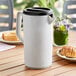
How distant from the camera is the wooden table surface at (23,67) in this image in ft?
3.84

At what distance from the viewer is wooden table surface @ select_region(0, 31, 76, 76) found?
117cm

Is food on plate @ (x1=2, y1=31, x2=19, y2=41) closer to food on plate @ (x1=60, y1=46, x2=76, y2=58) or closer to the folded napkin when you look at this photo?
the folded napkin

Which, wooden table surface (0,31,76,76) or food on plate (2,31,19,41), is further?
food on plate (2,31,19,41)

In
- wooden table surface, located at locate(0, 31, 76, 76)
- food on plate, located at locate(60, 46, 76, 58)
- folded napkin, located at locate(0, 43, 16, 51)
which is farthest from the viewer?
folded napkin, located at locate(0, 43, 16, 51)

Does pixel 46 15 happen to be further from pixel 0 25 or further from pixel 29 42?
pixel 0 25

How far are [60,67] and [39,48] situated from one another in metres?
0.15

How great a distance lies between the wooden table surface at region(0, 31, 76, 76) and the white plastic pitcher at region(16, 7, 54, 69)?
0.04m

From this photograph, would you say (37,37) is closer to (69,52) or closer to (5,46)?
(69,52)

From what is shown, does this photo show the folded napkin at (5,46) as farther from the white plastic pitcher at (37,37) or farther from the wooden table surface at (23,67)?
the white plastic pitcher at (37,37)

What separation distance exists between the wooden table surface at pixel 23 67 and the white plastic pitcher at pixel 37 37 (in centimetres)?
4

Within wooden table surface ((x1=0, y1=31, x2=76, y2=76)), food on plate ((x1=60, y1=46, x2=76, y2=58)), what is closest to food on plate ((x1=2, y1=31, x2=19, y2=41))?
wooden table surface ((x1=0, y1=31, x2=76, y2=76))

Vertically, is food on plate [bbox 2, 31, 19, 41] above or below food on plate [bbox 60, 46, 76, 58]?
above

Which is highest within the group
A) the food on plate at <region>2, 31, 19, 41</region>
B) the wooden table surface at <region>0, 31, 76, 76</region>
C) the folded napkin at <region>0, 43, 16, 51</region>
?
the food on plate at <region>2, 31, 19, 41</region>

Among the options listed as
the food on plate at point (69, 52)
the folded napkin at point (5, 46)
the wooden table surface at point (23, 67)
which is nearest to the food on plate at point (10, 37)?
the folded napkin at point (5, 46)
